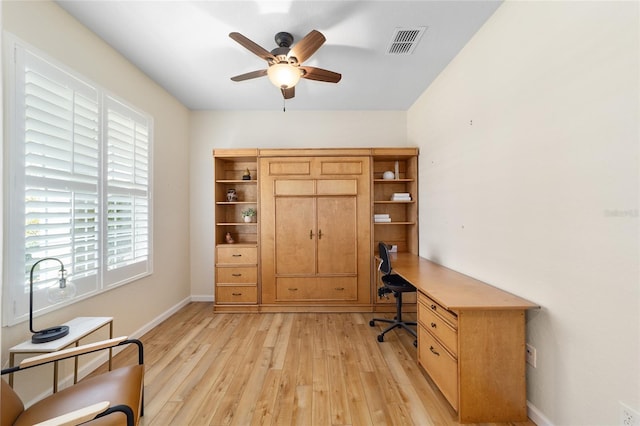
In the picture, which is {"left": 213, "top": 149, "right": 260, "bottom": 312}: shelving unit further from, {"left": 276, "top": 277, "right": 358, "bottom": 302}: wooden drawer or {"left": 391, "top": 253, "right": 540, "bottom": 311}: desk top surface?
{"left": 391, "top": 253, "right": 540, "bottom": 311}: desk top surface

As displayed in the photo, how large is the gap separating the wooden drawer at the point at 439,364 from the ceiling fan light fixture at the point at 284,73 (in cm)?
240

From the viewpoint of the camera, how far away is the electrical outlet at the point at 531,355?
5.81 feet

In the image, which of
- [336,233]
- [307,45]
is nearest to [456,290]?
[336,233]

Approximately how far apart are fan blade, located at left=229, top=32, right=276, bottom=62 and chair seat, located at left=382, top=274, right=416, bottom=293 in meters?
2.44

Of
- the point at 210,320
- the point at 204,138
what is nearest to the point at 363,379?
the point at 210,320

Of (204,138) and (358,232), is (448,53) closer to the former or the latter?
(358,232)

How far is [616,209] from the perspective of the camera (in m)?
1.33

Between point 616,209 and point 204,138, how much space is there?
436 centimetres

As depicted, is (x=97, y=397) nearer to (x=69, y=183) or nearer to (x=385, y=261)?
(x=69, y=183)

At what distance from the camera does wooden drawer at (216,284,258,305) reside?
11.9ft

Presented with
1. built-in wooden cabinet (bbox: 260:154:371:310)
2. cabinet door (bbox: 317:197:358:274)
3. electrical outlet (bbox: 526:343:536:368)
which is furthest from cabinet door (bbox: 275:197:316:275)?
electrical outlet (bbox: 526:343:536:368)

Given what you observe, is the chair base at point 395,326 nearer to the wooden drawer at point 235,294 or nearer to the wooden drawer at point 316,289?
the wooden drawer at point 316,289

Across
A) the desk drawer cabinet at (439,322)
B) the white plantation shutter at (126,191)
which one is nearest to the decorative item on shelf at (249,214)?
the white plantation shutter at (126,191)

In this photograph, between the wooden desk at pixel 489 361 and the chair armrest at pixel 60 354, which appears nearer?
the chair armrest at pixel 60 354
